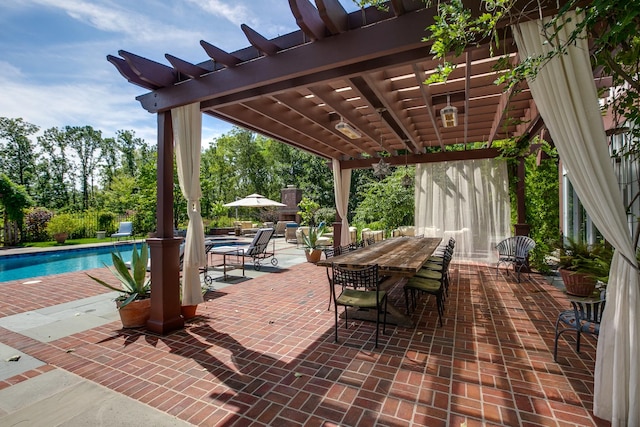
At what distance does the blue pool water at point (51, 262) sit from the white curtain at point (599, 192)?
8.39 m

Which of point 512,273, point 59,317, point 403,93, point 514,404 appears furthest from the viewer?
point 512,273

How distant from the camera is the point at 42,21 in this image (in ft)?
14.4

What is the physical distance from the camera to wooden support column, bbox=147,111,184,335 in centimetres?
330

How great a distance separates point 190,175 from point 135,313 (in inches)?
66.3

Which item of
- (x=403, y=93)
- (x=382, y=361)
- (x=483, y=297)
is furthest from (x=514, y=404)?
(x=403, y=93)

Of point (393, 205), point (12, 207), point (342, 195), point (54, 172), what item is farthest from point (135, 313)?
point (54, 172)

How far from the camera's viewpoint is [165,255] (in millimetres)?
3369

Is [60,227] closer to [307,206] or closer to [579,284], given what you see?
[307,206]

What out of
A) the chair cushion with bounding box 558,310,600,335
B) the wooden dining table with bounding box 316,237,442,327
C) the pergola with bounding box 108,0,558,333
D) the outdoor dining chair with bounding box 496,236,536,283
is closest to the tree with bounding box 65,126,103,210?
the pergola with bounding box 108,0,558,333

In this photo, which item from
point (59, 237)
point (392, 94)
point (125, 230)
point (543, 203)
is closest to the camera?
point (392, 94)

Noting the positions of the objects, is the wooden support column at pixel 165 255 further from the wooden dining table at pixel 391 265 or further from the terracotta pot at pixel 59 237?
the terracotta pot at pixel 59 237

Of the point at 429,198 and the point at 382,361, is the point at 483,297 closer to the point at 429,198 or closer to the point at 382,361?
the point at 382,361

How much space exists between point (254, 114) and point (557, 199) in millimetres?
6604

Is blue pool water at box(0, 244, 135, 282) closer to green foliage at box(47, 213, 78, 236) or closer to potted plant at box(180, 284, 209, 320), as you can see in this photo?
green foliage at box(47, 213, 78, 236)
